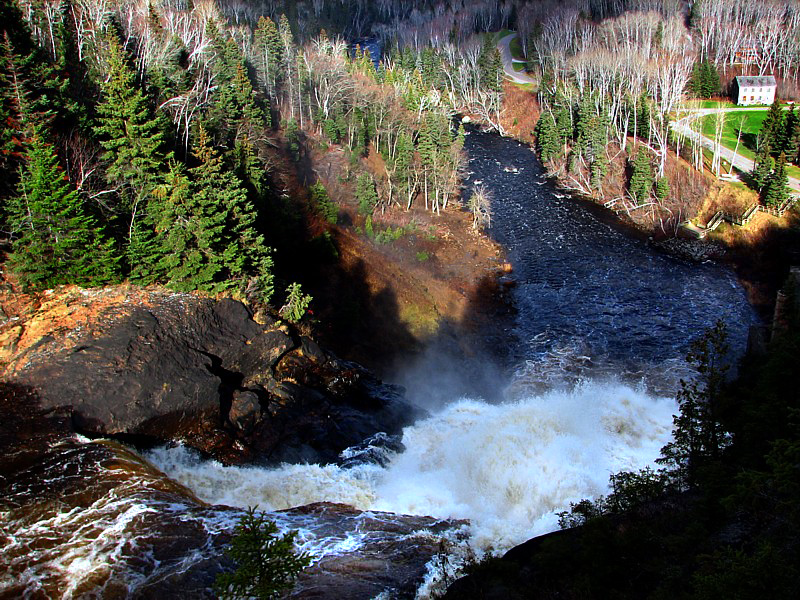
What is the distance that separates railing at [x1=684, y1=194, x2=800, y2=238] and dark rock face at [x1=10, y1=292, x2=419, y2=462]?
137 ft

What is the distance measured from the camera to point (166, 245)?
27719 millimetres

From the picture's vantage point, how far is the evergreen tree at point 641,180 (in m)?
63.9

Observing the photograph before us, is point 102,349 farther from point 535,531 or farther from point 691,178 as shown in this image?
point 691,178

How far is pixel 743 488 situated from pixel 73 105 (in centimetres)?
3329

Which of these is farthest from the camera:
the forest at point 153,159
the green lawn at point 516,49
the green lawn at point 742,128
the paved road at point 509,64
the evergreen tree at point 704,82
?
the green lawn at point 516,49

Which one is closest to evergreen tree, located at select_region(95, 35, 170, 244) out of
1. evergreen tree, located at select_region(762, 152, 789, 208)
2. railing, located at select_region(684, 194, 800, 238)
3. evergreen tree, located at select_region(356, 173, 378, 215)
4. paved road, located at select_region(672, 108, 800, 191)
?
evergreen tree, located at select_region(356, 173, 378, 215)

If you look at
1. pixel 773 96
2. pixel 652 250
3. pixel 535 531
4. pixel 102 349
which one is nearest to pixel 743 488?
pixel 535 531

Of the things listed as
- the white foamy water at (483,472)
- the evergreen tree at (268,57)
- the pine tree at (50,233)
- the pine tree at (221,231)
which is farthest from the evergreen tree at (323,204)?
the evergreen tree at (268,57)

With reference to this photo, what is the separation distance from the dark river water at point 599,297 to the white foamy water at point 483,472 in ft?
29.0

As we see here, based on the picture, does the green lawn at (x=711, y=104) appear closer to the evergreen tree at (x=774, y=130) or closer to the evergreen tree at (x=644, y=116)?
the evergreen tree at (x=644, y=116)

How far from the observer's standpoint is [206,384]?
24922mm

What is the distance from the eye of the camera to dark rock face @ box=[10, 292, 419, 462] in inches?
886

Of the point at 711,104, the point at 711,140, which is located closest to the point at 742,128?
the point at 711,140

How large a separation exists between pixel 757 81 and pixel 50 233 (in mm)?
100318
